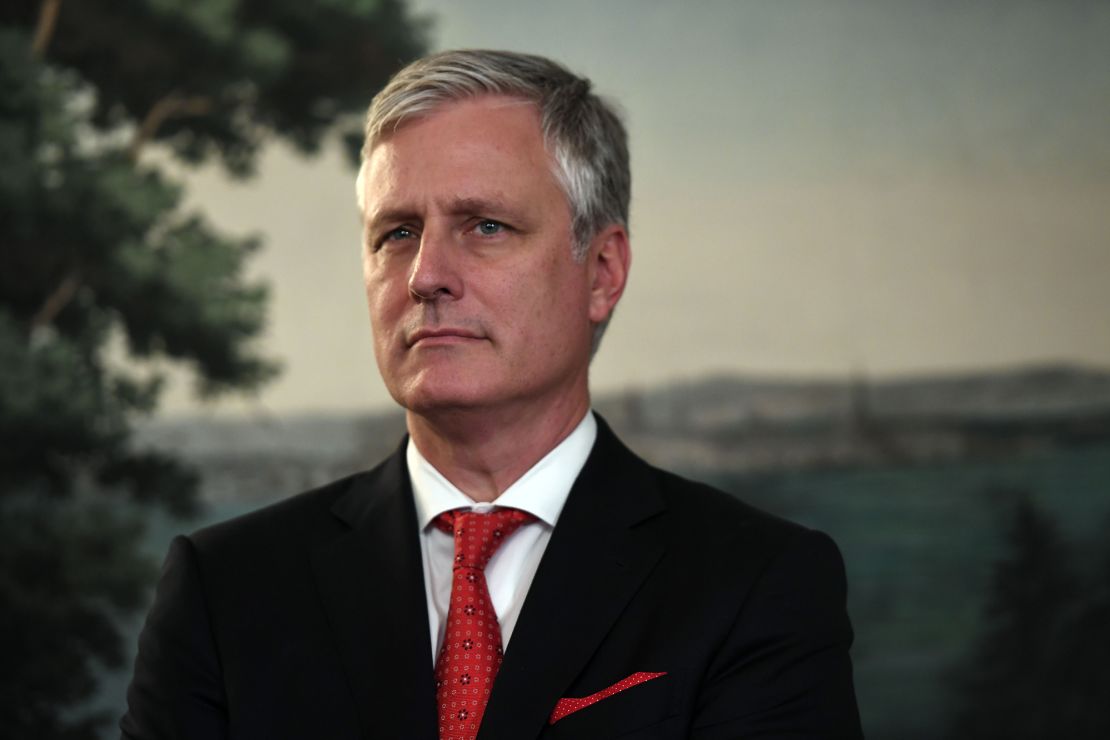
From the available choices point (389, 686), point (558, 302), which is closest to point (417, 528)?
point (389, 686)

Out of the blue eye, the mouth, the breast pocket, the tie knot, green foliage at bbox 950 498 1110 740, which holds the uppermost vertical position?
the blue eye

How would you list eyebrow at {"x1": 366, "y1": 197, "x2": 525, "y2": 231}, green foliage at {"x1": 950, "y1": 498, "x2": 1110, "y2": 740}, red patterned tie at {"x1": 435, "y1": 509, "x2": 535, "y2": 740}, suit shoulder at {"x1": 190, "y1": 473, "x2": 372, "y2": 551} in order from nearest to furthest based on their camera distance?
red patterned tie at {"x1": 435, "y1": 509, "x2": 535, "y2": 740}
eyebrow at {"x1": 366, "y1": 197, "x2": 525, "y2": 231}
suit shoulder at {"x1": 190, "y1": 473, "x2": 372, "y2": 551}
green foliage at {"x1": 950, "y1": 498, "x2": 1110, "y2": 740}

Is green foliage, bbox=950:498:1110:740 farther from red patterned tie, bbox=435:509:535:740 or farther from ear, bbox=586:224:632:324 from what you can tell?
red patterned tie, bbox=435:509:535:740

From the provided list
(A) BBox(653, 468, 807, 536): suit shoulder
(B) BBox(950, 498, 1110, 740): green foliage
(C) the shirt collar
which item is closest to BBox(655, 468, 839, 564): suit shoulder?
(A) BBox(653, 468, 807, 536): suit shoulder

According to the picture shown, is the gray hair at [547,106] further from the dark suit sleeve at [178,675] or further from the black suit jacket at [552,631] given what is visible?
the dark suit sleeve at [178,675]

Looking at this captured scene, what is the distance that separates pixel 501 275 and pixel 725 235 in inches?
108

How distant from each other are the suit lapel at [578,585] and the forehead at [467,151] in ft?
1.74

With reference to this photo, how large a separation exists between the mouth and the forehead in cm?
23

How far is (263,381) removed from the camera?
486 cm

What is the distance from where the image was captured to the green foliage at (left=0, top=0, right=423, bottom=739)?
4520 millimetres

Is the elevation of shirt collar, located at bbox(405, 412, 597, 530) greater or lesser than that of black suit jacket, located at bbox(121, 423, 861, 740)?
greater

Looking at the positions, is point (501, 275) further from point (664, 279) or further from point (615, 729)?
point (664, 279)

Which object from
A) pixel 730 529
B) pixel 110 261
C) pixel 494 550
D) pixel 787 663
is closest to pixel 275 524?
pixel 494 550

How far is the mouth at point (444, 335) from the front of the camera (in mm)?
2129
